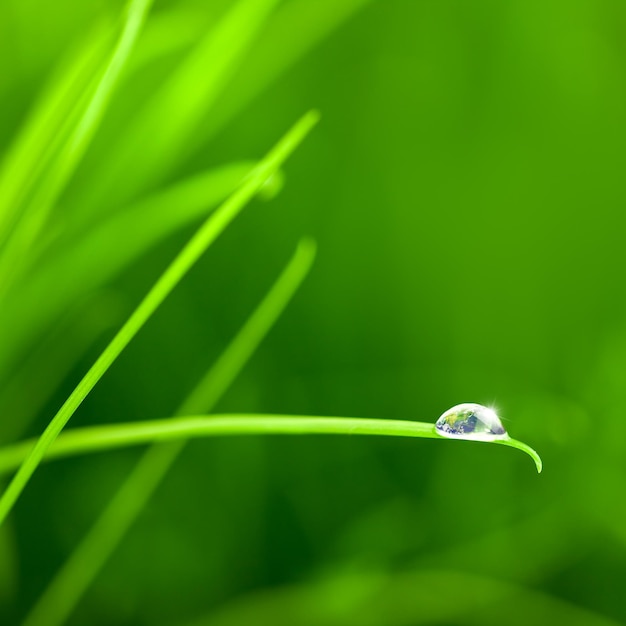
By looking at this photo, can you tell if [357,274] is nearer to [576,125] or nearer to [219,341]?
[219,341]

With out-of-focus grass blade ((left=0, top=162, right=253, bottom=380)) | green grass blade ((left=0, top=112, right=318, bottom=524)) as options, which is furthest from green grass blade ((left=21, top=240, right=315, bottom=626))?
green grass blade ((left=0, top=112, right=318, bottom=524))

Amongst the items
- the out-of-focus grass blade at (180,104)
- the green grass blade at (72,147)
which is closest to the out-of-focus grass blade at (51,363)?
the out-of-focus grass blade at (180,104)

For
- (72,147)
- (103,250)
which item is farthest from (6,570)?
(72,147)

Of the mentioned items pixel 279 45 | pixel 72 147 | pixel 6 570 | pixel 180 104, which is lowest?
pixel 6 570

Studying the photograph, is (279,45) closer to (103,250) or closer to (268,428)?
(103,250)

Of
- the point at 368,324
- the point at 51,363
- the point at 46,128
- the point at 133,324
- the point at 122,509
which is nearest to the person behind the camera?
the point at 133,324

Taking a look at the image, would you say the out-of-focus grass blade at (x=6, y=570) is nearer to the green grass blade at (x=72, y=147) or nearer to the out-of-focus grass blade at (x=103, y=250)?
the out-of-focus grass blade at (x=103, y=250)

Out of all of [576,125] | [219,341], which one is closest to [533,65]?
[576,125]
